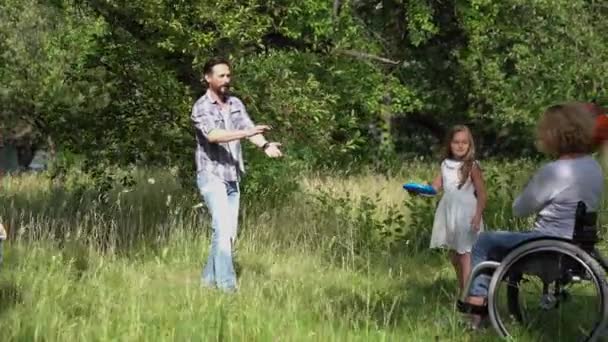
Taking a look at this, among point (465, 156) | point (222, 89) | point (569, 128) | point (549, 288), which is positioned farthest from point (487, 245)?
point (222, 89)

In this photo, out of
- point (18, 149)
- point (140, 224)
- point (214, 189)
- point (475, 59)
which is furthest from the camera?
point (18, 149)

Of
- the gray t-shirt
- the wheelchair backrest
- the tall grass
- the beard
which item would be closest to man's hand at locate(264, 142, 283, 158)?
the beard

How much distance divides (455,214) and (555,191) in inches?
60.4

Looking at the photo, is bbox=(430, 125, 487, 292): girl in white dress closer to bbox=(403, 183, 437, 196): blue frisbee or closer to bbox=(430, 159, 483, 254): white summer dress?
bbox=(430, 159, 483, 254): white summer dress

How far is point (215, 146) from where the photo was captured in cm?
684

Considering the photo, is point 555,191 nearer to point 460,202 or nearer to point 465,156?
point 460,202

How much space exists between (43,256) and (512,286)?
153 inches

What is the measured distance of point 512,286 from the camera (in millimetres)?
5266

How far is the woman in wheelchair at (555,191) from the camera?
17.1ft

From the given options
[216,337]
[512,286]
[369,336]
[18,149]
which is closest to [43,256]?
[216,337]

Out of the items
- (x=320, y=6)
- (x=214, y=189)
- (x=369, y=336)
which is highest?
(x=320, y=6)

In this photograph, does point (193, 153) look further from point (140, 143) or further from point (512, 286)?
point (512, 286)

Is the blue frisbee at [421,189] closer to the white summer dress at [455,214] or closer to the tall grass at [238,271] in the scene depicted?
the white summer dress at [455,214]

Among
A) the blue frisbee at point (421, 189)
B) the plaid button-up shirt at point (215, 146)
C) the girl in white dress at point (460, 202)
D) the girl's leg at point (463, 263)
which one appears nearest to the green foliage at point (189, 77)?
the plaid button-up shirt at point (215, 146)
